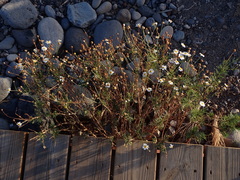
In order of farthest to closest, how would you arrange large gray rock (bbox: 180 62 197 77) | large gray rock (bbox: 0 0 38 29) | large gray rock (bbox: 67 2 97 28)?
large gray rock (bbox: 67 2 97 28), large gray rock (bbox: 0 0 38 29), large gray rock (bbox: 180 62 197 77)

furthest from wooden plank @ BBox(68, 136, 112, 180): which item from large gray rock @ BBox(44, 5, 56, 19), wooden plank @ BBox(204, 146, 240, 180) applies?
large gray rock @ BBox(44, 5, 56, 19)

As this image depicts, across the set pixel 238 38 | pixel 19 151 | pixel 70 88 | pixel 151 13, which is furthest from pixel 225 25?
pixel 19 151

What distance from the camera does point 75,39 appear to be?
3449mm

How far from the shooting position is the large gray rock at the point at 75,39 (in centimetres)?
344

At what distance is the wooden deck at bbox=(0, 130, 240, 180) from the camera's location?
271cm

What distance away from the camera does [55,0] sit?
3611 millimetres

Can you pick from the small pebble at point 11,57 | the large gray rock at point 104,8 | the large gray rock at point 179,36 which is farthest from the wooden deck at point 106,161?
the large gray rock at point 104,8

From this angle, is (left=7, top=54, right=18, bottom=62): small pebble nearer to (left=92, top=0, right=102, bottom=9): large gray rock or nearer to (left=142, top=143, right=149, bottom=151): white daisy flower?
(left=92, top=0, right=102, bottom=9): large gray rock

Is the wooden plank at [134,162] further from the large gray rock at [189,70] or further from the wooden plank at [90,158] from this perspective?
the large gray rock at [189,70]

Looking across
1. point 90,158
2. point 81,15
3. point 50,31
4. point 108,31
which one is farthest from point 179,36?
point 90,158

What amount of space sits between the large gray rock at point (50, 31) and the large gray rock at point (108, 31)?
1.37 ft

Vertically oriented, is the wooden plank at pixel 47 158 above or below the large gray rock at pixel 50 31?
below

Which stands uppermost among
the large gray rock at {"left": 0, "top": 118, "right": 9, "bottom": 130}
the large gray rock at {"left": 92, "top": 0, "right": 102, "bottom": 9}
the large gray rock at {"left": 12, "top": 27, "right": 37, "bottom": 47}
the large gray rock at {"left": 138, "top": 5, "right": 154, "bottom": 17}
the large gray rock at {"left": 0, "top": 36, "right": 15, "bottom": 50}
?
the large gray rock at {"left": 92, "top": 0, "right": 102, "bottom": 9}

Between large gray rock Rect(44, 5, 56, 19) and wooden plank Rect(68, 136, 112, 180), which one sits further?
large gray rock Rect(44, 5, 56, 19)
